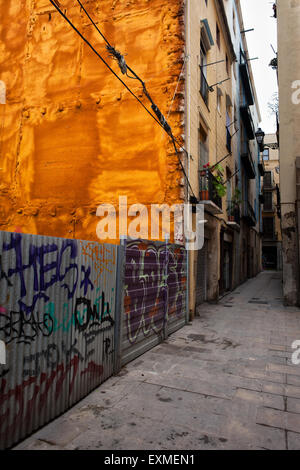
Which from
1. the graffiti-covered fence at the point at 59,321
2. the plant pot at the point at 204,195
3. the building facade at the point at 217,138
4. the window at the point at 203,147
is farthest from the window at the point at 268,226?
the graffiti-covered fence at the point at 59,321

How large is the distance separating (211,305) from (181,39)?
30.8ft

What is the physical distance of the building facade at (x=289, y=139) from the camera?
38.8ft

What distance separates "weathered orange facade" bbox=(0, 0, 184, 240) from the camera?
30.5 ft

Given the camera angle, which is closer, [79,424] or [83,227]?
[79,424]

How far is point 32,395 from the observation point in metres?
2.99

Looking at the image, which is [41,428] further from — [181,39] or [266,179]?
[266,179]

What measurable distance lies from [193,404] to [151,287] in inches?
106

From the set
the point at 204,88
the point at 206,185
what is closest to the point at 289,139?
the point at 204,88

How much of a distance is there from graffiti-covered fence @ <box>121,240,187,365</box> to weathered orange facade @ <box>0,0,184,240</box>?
249 centimetres

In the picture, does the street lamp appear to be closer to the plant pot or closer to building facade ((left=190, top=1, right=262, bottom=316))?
building facade ((left=190, top=1, right=262, bottom=316))

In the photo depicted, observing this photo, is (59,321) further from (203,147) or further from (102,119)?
(203,147)

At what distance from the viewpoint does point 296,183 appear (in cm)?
1185

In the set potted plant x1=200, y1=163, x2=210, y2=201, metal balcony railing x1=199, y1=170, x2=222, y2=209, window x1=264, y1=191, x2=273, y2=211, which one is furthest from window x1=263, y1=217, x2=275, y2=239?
potted plant x1=200, y1=163, x2=210, y2=201

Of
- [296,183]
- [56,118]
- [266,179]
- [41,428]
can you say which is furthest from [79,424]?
[266,179]
